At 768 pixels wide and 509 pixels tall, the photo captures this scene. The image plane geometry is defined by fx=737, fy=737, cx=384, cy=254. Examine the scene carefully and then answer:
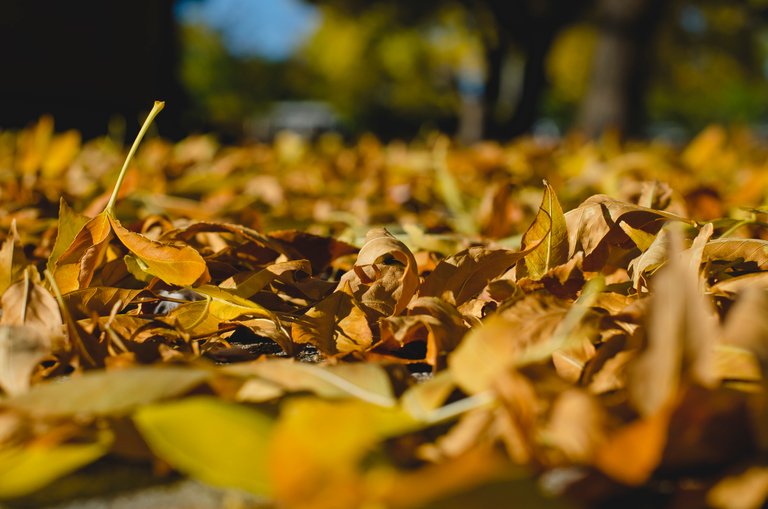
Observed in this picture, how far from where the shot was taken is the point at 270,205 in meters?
1.43

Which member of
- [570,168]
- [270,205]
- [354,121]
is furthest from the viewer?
[354,121]

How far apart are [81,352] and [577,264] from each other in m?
0.45

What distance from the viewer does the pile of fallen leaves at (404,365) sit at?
357mm

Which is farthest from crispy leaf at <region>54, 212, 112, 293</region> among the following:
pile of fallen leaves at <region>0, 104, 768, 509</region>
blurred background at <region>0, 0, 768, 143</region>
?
blurred background at <region>0, 0, 768, 143</region>

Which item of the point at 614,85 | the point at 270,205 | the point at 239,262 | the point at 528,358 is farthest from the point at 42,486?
the point at 614,85

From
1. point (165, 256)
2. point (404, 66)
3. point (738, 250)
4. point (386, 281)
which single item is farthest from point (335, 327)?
point (404, 66)

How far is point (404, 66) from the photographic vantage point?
87.1 ft

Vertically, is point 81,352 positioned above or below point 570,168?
above

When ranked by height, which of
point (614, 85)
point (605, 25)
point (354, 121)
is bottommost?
point (354, 121)

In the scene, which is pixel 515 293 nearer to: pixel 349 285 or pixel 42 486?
pixel 349 285

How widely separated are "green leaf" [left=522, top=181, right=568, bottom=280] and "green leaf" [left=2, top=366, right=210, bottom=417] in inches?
14.6

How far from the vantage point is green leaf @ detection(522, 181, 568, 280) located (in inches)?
27.4

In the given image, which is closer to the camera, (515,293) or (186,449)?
(186,449)

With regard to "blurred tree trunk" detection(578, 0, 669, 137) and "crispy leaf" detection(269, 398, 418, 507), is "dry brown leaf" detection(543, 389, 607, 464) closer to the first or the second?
"crispy leaf" detection(269, 398, 418, 507)
